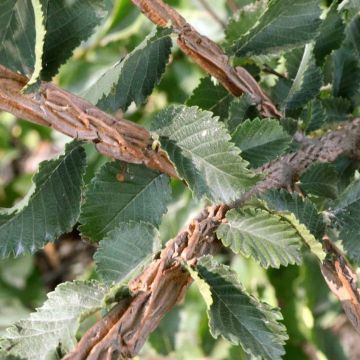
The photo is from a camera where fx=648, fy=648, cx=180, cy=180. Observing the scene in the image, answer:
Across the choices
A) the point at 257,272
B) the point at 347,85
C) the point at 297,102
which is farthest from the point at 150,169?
the point at 257,272

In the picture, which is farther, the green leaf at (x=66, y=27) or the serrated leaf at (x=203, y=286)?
the green leaf at (x=66, y=27)

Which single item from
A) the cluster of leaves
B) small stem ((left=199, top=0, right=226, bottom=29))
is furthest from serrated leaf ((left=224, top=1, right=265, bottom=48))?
small stem ((left=199, top=0, right=226, bottom=29))

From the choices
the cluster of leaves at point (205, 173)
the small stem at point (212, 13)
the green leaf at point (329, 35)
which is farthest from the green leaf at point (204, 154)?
the small stem at point (212, 13)

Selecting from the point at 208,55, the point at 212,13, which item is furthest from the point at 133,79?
the point at 212,13

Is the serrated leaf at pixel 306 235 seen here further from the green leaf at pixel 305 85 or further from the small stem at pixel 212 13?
the small stem at pixel 212 13

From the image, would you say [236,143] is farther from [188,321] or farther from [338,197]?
[188,321]

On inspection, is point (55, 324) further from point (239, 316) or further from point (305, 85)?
point (305, 85)
